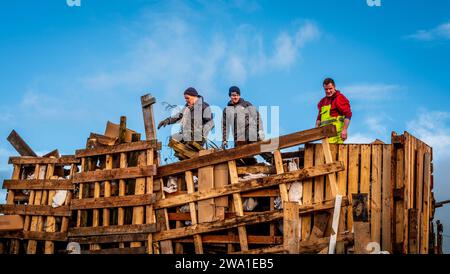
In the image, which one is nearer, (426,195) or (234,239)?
(234,239)

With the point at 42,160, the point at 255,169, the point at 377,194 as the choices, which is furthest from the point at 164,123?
the point at 377,194

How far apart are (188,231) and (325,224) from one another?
3047 millimetres

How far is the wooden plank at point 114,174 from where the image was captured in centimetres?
1210

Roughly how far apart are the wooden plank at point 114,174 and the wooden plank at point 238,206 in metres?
1.93

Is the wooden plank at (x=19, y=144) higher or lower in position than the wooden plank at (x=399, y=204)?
higher

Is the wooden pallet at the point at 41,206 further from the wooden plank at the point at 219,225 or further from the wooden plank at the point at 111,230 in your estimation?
the wooden plank at the point at 219,225

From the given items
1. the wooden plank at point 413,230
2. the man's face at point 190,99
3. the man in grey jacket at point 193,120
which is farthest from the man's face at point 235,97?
the wooden plank at point 413,230

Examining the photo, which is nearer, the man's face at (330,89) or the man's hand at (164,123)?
the man's face at (330,89)

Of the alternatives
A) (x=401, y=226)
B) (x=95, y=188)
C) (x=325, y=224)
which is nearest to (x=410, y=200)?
(x=401, y=226)

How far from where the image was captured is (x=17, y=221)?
1351 cm

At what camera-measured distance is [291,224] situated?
9977mm

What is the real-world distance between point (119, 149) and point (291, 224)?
4883 millimetres

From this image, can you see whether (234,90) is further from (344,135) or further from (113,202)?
(113,202)
